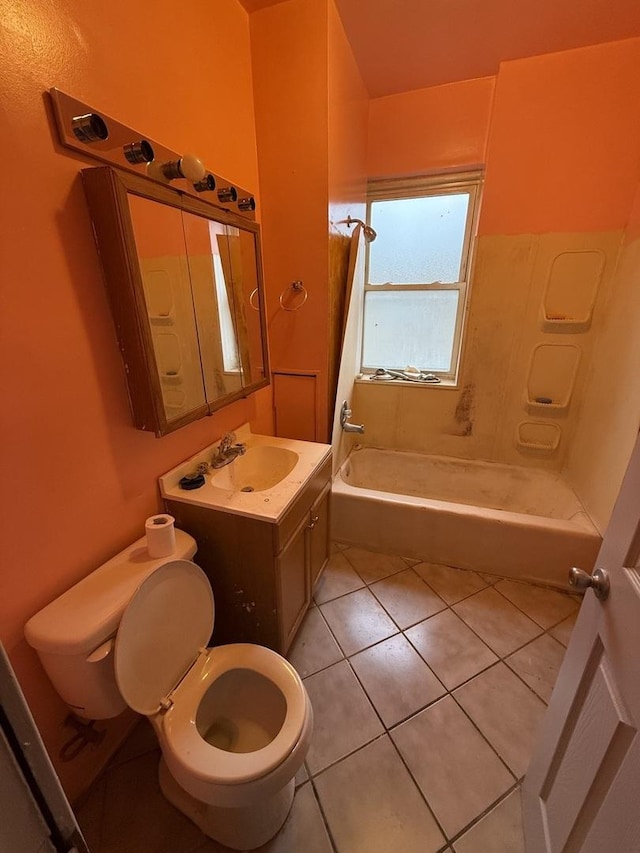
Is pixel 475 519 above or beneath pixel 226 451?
beneath

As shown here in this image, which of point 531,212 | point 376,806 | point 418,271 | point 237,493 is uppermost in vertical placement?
point 531,212

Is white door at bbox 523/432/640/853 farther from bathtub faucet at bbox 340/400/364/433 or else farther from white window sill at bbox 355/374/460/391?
white window sill at bbox 355/374/460/391

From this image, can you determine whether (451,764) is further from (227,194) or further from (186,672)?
(227,194)

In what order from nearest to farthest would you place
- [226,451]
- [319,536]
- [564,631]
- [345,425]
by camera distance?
1. [226,451]
2. [564,631]
3. [319,536]
4. [345,425]

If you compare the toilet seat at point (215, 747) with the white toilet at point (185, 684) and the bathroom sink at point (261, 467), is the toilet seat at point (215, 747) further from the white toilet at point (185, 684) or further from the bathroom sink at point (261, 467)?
the bathroom sink at point (261, 467)

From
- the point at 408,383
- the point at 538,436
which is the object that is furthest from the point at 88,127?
the point at 538,436

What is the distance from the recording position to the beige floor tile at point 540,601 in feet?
5.61

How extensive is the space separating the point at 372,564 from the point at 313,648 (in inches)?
24.1

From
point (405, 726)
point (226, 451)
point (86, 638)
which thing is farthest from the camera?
point (226, 451)


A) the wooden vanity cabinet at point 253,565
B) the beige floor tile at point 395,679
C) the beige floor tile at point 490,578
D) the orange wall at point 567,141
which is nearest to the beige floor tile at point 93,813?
the wooden vanity cabinet at point 253,565

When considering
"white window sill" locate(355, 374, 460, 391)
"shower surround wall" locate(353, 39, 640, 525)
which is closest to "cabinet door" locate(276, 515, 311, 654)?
"white window sill" locate(355, 374, 460, 391)

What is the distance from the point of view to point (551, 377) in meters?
2.18

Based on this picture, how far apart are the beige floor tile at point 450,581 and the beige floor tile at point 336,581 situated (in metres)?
0.38

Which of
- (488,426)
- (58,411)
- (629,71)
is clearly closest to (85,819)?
(58,411)
